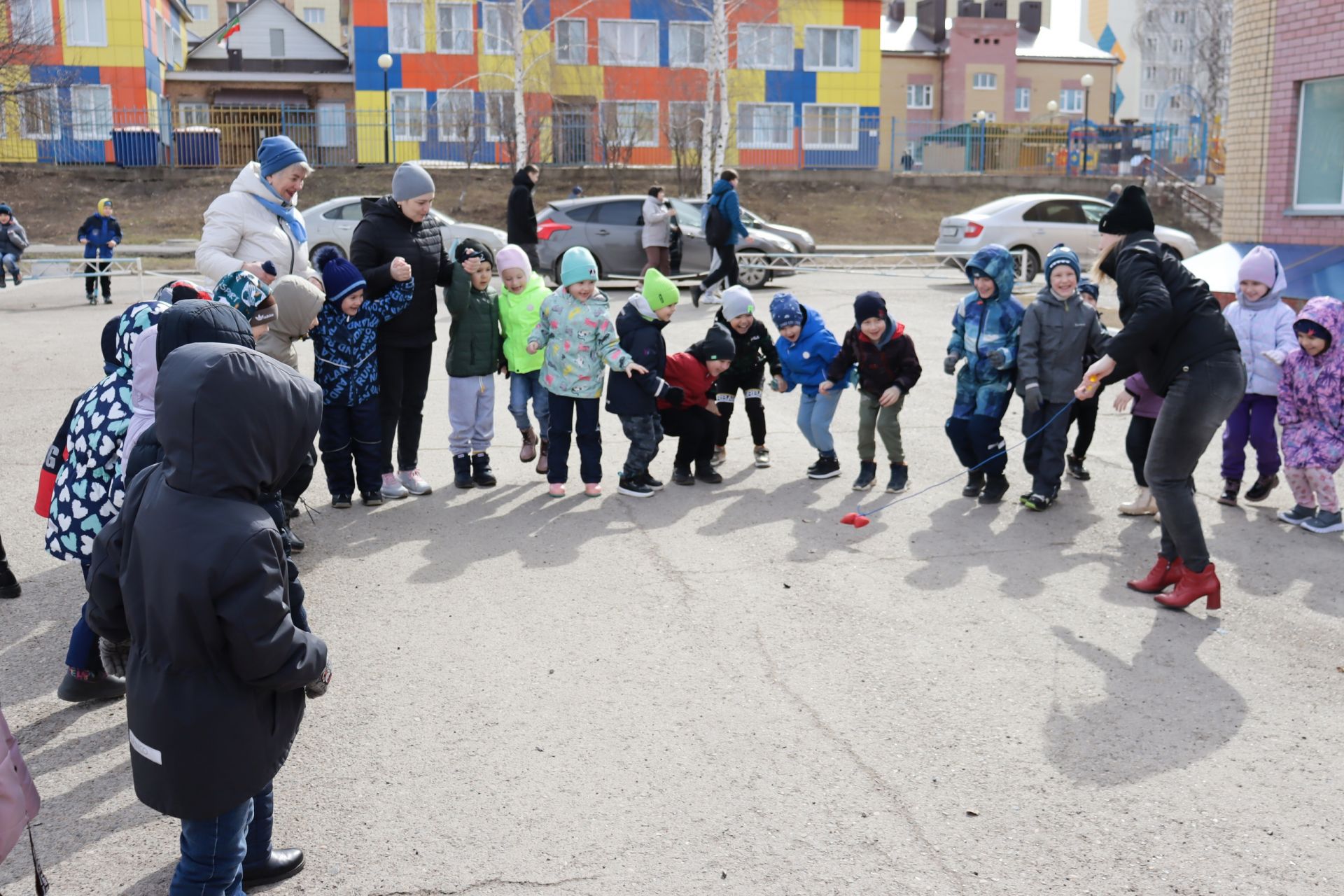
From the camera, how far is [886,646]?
216 inches

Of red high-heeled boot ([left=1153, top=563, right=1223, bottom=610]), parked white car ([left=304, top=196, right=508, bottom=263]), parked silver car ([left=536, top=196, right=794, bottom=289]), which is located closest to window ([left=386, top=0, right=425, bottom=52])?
parked white car ([left=304, top=196, right=508, bottom=263])

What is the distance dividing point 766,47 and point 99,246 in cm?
2980

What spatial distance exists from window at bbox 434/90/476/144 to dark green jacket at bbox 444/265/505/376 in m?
31.9

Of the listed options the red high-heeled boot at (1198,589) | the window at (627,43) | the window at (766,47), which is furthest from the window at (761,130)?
the red high-heeled boot at (1198,589)

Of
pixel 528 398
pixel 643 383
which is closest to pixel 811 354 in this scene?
pixel 643 383

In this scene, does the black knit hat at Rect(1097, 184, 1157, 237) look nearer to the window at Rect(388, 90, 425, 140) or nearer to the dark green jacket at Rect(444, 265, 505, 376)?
the dark green jacket at Rect(444, 265, 505, 376)

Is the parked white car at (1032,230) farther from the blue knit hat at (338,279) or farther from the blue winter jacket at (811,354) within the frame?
the blue knit hat at (338,279)

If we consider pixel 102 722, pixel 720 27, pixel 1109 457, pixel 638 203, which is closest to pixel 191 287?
pixel 102 722

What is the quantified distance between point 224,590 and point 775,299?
251 inches

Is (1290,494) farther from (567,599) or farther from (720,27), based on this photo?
(720,27)

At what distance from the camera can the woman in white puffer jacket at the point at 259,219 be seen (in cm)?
673

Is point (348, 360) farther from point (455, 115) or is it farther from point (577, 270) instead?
point (455, 115)

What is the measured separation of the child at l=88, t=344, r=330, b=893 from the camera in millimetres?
2920

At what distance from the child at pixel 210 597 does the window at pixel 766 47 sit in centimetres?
4268
